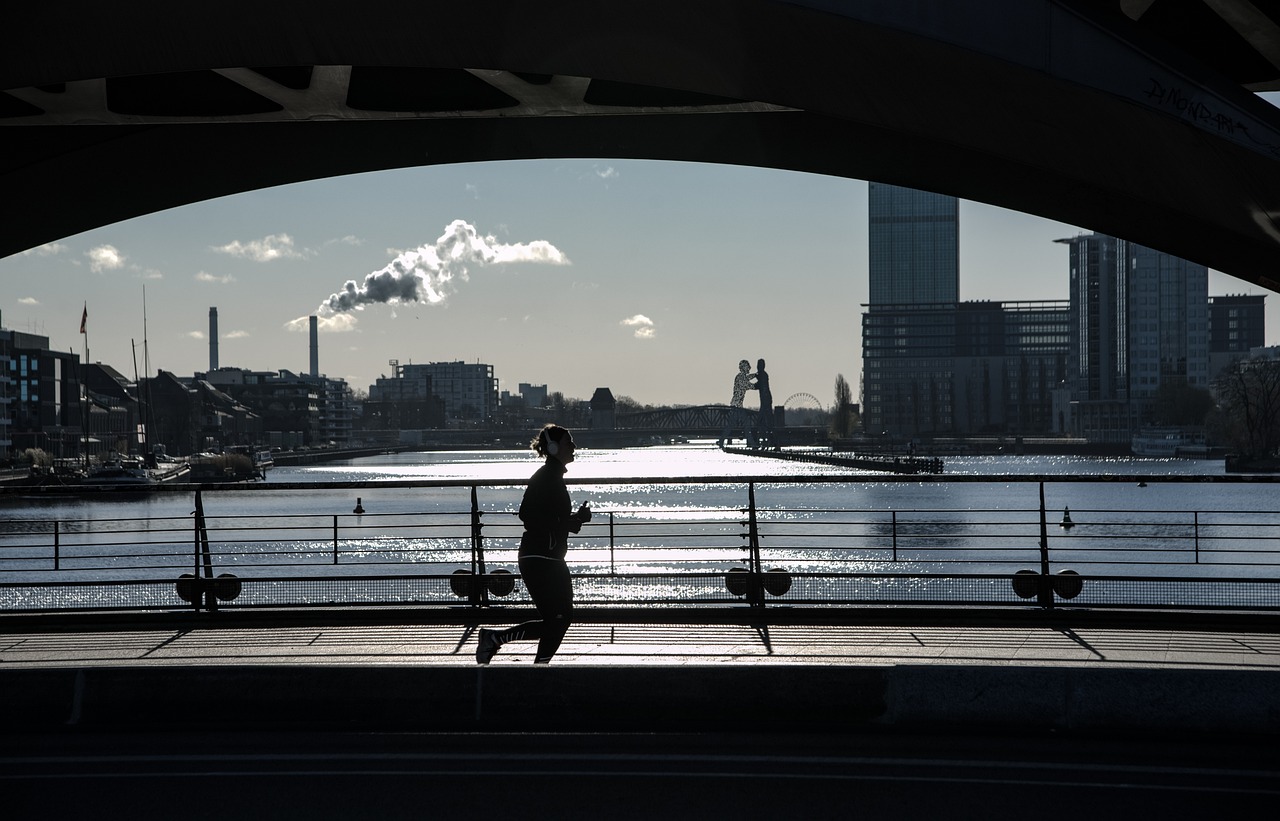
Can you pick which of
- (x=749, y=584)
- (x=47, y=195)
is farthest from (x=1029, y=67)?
(x=47, y=195)

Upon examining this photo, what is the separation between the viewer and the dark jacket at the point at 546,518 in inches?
360

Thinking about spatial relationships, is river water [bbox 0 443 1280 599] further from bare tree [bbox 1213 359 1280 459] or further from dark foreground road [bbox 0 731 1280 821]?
dark foreground road [bbox 0 731 1280 821]

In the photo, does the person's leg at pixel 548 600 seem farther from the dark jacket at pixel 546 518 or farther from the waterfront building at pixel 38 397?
the waterfront building at pixel 38 397

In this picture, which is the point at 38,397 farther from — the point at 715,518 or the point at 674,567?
the point at 715,518

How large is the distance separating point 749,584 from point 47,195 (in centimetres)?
980

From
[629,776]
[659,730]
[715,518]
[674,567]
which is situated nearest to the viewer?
[629,776]

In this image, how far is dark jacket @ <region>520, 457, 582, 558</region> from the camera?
9133 millimetres

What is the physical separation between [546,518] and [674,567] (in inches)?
2253

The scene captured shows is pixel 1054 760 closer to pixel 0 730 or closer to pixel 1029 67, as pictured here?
Result: pixel 1029 67

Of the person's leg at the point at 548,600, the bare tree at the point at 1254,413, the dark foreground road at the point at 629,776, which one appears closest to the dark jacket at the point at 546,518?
the person's leg at the point at 548,600

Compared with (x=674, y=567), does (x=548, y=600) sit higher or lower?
higher

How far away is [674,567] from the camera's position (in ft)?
216

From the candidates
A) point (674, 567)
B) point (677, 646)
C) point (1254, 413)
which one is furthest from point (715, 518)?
point (1254, 413)

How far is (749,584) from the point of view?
38.4 feet
